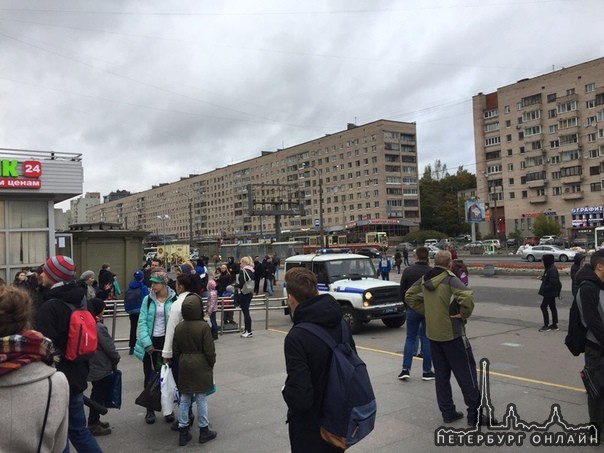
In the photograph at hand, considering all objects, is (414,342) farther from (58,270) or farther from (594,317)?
(58,270)

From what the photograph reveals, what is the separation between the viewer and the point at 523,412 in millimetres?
5395

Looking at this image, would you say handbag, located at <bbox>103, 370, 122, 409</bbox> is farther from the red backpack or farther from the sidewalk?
the red backpack

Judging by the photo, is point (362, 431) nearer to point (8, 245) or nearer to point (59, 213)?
point (8, 245)

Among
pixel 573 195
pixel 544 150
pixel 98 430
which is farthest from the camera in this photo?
pixel 544 150

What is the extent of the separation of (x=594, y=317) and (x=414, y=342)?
3009mm

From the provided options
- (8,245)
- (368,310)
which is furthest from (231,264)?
(368,310)

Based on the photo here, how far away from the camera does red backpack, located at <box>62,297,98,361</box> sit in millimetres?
3830

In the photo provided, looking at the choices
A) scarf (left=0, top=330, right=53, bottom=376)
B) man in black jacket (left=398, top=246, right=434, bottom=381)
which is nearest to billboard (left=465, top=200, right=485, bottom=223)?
man in black jacket (left=398, top=246, right=434, bottom=381)

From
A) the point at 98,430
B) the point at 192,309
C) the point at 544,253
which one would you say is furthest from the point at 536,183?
the point at 98,430

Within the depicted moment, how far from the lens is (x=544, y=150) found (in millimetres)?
81000

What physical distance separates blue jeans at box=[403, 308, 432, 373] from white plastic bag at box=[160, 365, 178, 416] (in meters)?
3.37

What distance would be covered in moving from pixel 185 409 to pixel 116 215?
19018 centimetres

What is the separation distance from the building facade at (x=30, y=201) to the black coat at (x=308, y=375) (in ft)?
52.9

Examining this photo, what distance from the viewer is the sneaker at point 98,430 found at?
5.24m
